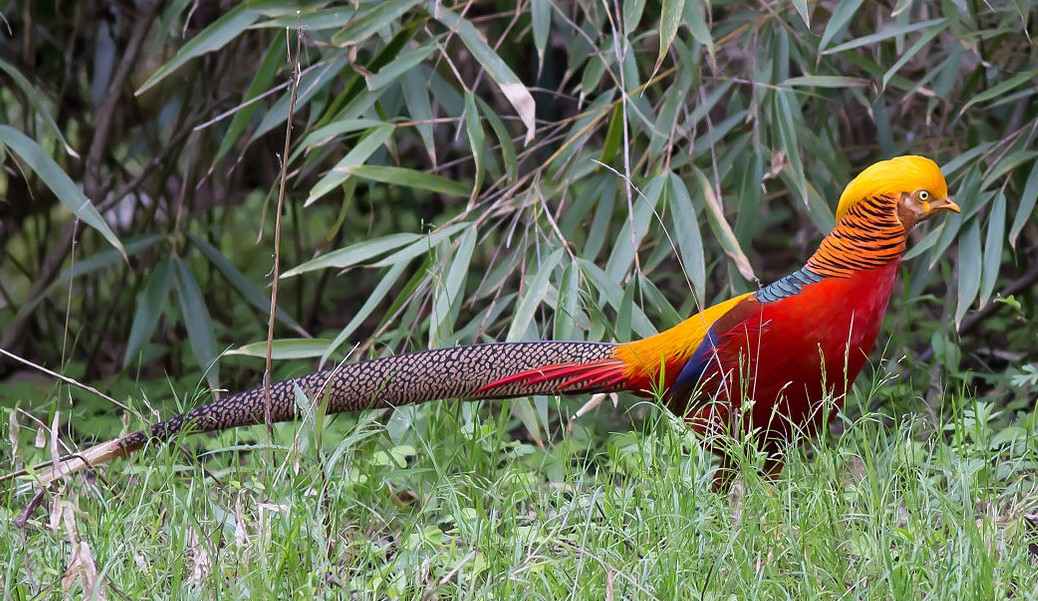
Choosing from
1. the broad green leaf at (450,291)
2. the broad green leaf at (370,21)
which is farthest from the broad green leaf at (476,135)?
the broad green leaf at (370,21)

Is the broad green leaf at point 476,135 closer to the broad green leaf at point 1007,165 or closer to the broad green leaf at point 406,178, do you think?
the broad green leaf at point 406,178

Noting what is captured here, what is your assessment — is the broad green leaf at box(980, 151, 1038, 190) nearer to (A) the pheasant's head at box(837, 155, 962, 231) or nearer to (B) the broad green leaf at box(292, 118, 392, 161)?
(A) the pheasant's head at box(837, 155, 962, 231)

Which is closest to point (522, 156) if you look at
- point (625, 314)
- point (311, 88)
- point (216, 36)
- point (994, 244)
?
point (311, 88)

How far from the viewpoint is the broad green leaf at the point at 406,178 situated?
9.78 feet

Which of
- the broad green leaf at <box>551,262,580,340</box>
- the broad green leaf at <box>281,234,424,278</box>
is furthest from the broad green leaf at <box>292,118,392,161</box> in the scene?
the broad green leaf at <box>551,262,580,340</box>

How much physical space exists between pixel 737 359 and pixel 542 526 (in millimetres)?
708

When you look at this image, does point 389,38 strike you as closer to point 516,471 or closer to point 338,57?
point 338,57

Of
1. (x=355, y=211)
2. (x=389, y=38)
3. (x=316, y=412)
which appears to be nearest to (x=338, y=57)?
(x=389, y=38)

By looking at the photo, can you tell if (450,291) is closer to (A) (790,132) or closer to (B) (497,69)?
(B) (497,69)

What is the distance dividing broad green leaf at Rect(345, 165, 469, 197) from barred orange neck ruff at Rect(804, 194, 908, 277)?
1.02 meters

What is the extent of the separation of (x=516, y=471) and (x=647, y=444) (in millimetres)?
250

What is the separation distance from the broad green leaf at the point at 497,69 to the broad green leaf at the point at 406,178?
1.07 ft

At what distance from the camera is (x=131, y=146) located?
4.82m

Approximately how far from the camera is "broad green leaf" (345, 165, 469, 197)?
298 cm
